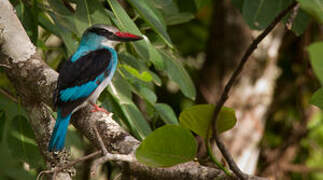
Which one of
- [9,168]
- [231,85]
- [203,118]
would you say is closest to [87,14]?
[203,118]

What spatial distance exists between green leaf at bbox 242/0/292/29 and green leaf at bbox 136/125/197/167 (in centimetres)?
171

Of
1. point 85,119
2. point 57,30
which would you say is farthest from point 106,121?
point 57,30

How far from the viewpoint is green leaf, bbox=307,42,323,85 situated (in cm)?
86

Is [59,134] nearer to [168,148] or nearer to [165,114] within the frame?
[165,114]

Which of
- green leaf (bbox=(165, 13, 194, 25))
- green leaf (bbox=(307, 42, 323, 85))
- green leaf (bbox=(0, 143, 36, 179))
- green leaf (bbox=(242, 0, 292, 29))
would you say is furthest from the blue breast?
green leaf (bbox=(307, 42, 323, 85))

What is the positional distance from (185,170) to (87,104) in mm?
1229

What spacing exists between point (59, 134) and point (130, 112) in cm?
37

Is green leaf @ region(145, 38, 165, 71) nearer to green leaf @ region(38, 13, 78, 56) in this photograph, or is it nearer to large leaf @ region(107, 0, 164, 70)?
large leaf @ region(107, 0, 164, 70)

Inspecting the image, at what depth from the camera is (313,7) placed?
113cm

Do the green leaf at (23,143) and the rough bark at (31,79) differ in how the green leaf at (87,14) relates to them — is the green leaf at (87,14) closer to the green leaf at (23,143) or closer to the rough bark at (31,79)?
the rough bark at (31,79)

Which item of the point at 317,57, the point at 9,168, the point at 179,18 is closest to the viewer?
the point at 317,57

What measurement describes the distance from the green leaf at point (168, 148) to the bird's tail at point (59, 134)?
90 centimetres

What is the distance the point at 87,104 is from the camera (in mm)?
2701

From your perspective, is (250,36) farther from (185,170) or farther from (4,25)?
(185,170)
